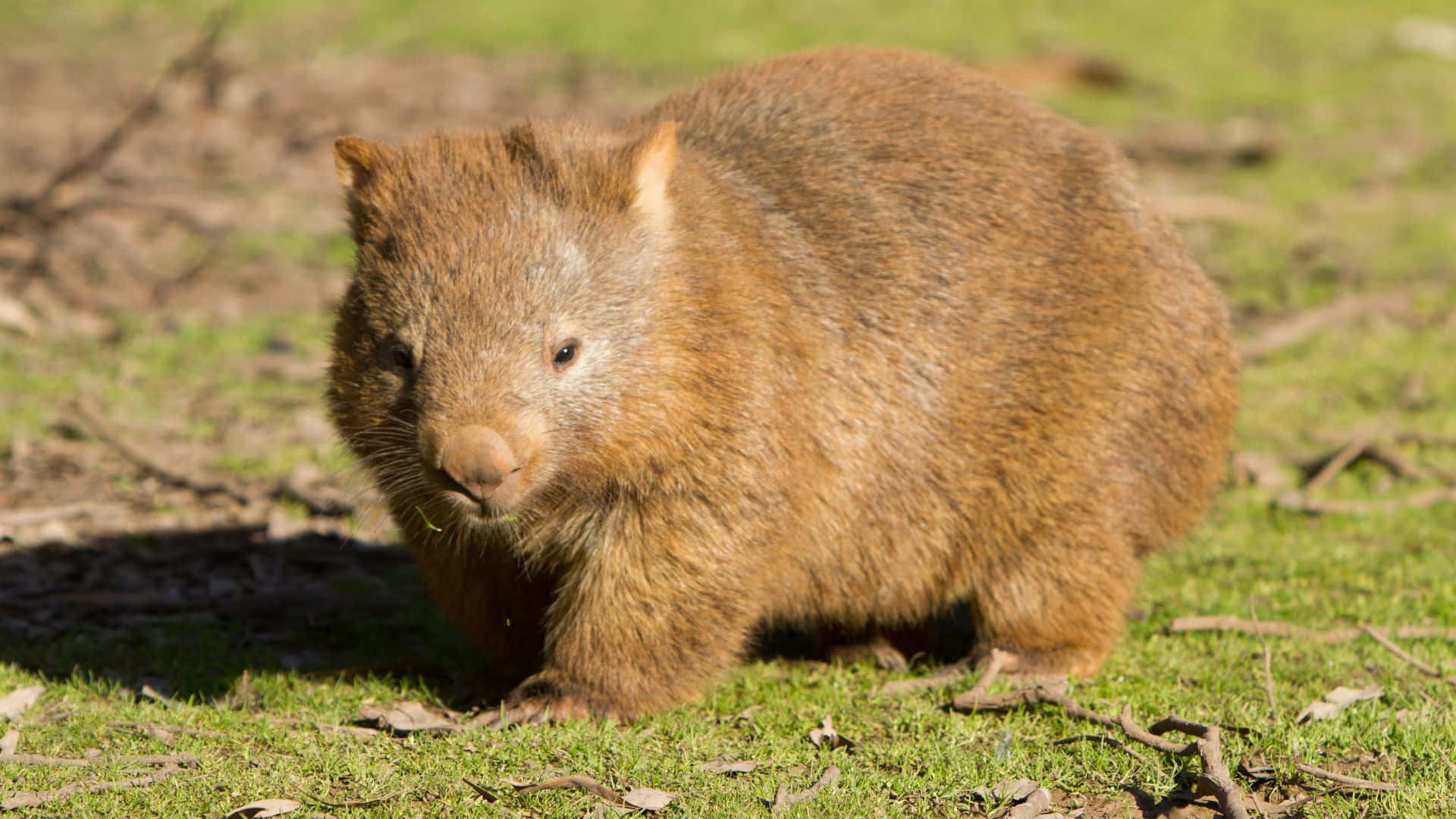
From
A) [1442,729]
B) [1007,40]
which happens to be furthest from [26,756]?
[1007,40]

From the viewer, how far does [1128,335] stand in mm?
4984

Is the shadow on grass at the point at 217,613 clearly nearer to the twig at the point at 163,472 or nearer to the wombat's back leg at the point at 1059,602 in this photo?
the twig at the point at 163,472

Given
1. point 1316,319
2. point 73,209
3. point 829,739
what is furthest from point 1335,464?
point 73,209

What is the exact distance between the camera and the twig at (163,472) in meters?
6.52

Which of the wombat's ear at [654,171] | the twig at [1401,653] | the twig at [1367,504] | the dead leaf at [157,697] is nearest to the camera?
the wombat's ear at [654,171]

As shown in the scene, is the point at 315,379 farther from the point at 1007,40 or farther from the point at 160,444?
the point at 1007,40

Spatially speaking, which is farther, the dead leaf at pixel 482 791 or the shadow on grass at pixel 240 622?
the shadow on grass at pixel 240 622

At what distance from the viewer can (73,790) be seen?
12.8ft

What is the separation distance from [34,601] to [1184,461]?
384 centimetres

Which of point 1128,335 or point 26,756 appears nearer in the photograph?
point 26,756

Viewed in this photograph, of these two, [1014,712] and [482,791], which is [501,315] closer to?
[482,791]

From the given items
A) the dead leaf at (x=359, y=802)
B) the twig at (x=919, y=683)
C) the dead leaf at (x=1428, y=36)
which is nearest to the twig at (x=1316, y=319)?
the twig at (x=919, y=683)

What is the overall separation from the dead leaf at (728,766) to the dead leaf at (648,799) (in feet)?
0.63

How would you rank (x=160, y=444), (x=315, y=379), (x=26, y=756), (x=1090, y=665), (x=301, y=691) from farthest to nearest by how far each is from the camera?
(x=315, y=379)
(x=160, y=444)
(x=1090, y=665)
(x=301, y=691)
(x=26, y=756)
